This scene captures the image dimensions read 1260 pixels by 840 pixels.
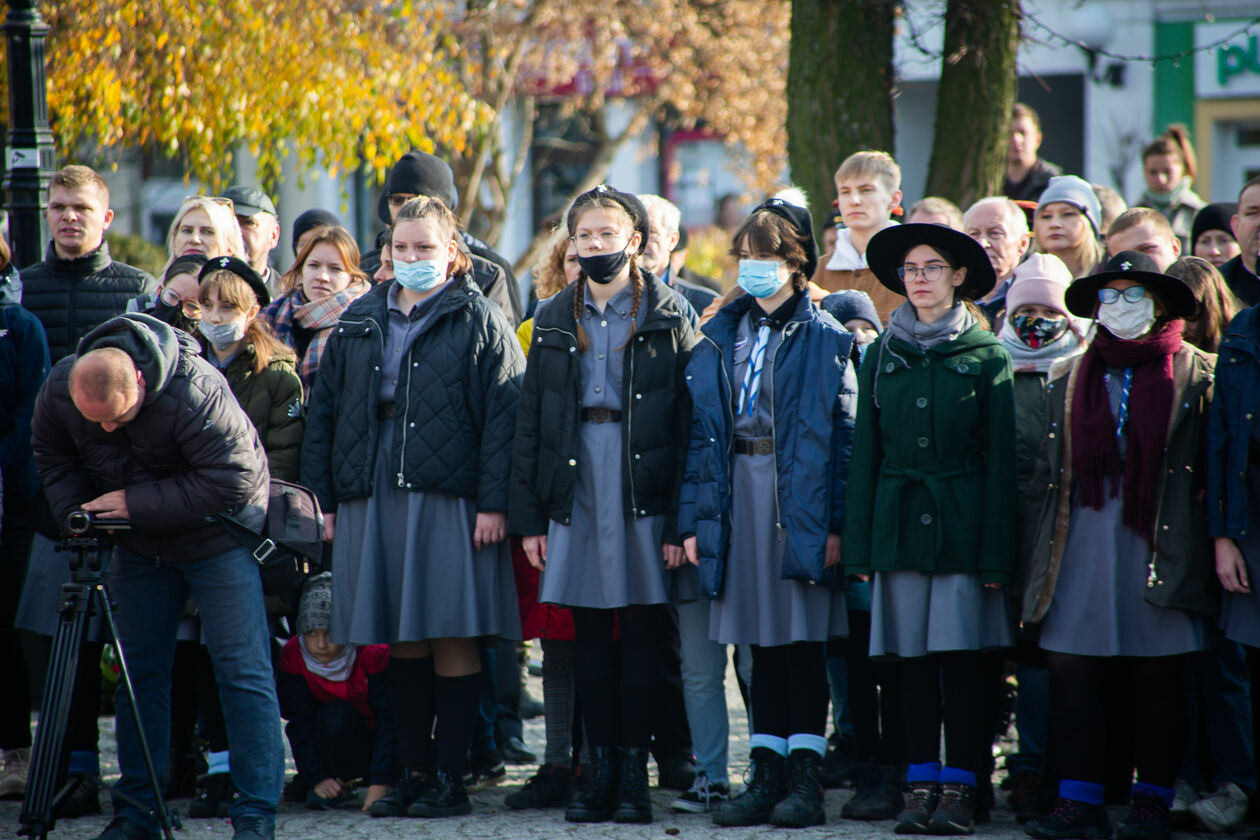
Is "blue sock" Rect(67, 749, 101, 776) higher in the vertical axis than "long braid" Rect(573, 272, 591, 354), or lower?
lower

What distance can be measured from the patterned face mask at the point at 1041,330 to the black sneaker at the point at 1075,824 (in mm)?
1747

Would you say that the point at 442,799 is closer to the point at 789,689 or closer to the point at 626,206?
the point at 789,689

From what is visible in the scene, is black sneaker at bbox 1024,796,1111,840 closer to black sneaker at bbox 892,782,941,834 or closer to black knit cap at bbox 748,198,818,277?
black sneaker at bbox 892,782,941,834

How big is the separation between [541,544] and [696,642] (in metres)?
0.72

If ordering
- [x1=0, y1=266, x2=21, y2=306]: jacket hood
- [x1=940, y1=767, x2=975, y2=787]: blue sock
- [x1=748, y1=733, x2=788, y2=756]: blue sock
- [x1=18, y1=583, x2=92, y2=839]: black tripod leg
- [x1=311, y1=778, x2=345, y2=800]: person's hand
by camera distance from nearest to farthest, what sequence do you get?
1. [x1=18, y1=583, x2=92, y2=839]: black tripod leg
2. [x1=940, y1=767, x2=975, y2=787]: blue sock
3. [x1=748, y1=733, x2=788, y2=756]: blue sock
4. [x1=311, y1=778, x2=345, y2=800]: person's hand
5. [x1=0, y1=266, x2=21, y2=306]: jacket hood

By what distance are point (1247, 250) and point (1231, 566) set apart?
1673 millimetres

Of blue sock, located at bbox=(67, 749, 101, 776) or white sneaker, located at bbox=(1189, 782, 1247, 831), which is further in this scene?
blue sock, located at bbox=(67, 749, 101, 776)

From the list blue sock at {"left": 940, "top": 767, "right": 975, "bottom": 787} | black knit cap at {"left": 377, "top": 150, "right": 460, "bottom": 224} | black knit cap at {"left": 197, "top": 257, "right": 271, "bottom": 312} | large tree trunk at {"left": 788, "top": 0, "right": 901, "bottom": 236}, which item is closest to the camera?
blue sock at {"left": 940, "top": 767, "right": 975, "bottom": 787}

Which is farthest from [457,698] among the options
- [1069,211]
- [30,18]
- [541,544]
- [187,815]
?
[30,18]

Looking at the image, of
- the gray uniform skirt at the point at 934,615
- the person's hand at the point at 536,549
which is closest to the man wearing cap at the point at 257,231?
the person's hand at the point at 536,549

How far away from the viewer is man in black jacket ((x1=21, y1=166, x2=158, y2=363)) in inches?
254

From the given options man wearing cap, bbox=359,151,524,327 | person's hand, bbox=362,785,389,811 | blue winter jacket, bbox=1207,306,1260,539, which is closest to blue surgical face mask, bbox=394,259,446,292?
man wearing cap, bbox=359,151,524,327

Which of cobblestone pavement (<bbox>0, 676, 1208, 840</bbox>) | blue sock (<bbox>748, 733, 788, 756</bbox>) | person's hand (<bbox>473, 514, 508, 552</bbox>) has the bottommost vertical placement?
cobblestone pavement (<bbox>0, 676, 1208, 840</bbox>)

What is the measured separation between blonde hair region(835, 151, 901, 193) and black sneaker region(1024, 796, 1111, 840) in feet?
9.45
